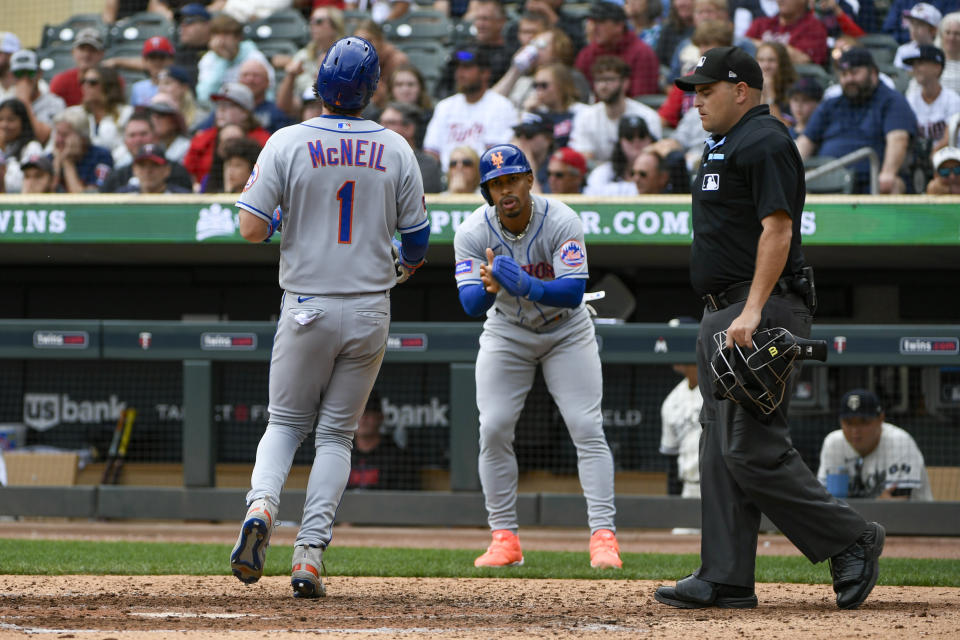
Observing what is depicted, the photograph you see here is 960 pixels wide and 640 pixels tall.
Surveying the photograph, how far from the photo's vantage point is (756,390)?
11.5 ft

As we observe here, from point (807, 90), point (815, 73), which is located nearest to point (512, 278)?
point (807, 90)

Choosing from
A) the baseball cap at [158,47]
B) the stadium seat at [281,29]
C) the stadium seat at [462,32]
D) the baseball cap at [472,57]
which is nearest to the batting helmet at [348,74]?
the baseball cap at [472,57]

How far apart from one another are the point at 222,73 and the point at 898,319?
5.73m

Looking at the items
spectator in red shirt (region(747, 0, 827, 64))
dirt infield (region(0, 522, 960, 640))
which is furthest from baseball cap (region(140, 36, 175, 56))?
dirt infield (region(0, 522, 960, 640))

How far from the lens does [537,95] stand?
903cm

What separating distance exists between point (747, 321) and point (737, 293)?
216mm

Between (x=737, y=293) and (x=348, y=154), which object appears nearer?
(x=737, y=293)

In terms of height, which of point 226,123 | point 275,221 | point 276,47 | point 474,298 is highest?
point 276,47

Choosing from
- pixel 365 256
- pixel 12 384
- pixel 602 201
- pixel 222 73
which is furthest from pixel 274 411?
pixel 222 73

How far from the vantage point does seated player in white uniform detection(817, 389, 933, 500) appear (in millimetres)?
6680

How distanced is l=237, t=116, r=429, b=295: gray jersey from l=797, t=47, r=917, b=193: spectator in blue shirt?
4.79 meters

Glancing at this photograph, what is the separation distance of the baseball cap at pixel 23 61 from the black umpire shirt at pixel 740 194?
8.07 metres

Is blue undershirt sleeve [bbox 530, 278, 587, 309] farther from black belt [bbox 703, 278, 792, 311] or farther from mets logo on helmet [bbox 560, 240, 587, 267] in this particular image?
black belt [bbox 703, 278, 792, 311]

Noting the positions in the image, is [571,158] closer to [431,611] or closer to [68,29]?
[431,611]
